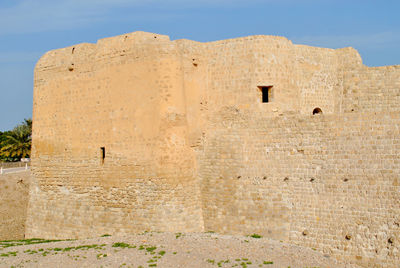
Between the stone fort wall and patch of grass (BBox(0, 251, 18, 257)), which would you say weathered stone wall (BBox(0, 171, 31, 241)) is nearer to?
the stone fort wall

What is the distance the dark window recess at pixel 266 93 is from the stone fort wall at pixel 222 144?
0.41 feet

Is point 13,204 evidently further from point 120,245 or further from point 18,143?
point 18,143

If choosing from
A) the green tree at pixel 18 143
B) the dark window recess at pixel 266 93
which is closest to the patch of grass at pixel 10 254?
the dark window recess at pixel 266 93

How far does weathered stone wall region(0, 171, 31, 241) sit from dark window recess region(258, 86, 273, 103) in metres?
11.2

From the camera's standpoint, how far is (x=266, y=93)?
49.9ft

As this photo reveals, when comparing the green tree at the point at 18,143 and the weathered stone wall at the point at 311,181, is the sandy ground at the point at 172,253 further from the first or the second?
the green tree at the point at 18,143

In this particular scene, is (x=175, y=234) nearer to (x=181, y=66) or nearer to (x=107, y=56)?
(x=181, y=66)

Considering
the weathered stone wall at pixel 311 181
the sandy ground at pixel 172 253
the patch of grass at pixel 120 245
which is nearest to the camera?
the sandy ground at pixel 172 253

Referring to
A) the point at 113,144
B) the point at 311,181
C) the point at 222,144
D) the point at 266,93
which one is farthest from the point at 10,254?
the point at 266,93

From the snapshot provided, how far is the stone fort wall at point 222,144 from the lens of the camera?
12359 mm

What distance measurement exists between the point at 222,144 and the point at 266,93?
2121 mm

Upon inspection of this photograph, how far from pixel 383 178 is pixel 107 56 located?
9213 mm

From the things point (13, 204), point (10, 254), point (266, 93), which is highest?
point (266, 93)

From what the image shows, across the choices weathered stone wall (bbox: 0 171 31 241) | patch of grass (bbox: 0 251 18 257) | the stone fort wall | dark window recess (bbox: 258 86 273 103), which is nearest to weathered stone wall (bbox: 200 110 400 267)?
the stone fort wall
